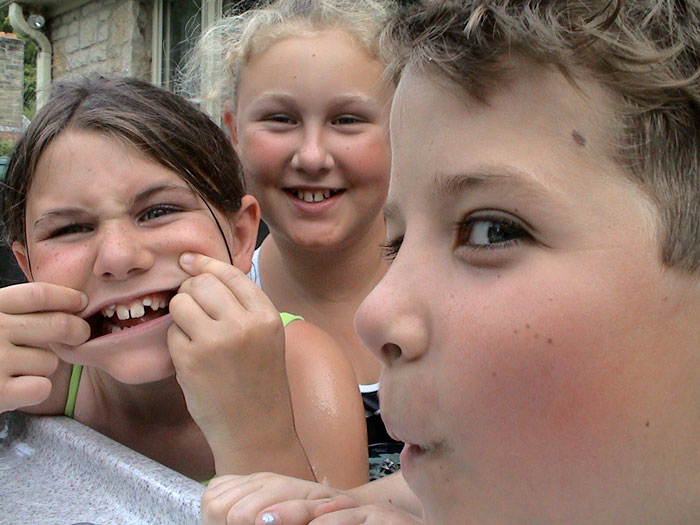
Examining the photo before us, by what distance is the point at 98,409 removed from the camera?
1.35m

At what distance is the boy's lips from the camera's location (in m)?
1.15

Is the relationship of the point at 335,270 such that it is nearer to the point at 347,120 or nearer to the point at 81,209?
the point at 347,120

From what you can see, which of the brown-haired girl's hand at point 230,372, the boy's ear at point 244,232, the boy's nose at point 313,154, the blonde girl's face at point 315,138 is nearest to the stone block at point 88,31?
the blonde girl's face at point 315,138

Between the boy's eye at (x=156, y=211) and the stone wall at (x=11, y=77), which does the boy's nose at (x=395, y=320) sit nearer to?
the boy's eye at (x=156, y=211)

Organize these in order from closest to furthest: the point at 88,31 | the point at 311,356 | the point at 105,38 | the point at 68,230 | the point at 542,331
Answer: the point at 542,331
the point at 68,230
the point at 311,356
the point at 105,38
the point at 88,31

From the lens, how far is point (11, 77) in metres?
10.4

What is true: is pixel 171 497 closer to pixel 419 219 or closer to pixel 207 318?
pixel 207 318

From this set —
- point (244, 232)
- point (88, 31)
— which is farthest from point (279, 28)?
point (88, 31)

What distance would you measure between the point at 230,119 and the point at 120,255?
0.96 metres

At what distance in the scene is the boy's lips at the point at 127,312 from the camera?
1154 mm

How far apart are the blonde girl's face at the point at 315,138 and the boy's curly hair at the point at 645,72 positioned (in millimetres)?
1001

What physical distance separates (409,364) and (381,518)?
0.25m

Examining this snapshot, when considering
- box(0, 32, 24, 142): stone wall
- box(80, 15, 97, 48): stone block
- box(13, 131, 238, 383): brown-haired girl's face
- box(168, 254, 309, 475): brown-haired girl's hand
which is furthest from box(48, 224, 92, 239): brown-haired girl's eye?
box(0, 32, 24, 142): stone wall

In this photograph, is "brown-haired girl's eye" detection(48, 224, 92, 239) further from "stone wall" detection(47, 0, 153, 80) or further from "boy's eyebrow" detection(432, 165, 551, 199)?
"stone wall" detection(47, 0, 153, 80)
